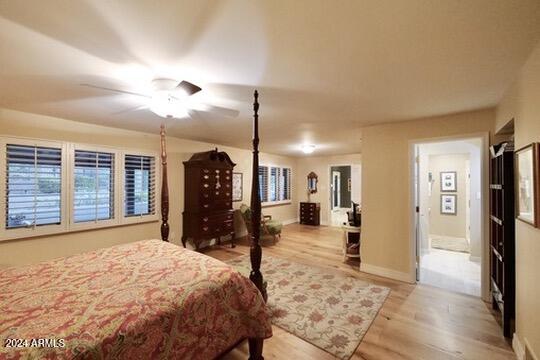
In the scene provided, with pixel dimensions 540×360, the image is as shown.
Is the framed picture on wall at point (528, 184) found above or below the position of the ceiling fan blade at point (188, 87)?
below

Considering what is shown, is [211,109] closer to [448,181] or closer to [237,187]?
[237,187]

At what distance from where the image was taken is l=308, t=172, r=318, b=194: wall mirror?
7.86 m

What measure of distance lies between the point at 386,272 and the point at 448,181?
3544 mm

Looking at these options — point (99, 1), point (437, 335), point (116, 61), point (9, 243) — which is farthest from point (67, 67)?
point (437, 335)

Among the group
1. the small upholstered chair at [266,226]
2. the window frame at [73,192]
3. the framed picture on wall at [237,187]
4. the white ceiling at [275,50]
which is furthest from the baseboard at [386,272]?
the window frame at [73,192]

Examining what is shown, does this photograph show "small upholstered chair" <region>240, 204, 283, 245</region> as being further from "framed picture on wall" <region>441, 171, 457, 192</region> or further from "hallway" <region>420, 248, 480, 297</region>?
"framed picture on wall" <region>441, 171, 457, 192</region>

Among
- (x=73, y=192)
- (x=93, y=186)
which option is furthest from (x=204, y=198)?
(x=73, y=192)

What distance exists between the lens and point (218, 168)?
491cm

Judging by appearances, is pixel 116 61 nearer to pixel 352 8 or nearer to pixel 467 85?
pixel 352 8

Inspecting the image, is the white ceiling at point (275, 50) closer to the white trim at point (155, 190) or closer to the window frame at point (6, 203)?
the window frame at point (6, 203)

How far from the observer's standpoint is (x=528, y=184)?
171 centimetres

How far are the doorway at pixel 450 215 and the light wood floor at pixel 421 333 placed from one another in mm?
508

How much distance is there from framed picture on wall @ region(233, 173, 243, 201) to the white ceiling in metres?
3.31

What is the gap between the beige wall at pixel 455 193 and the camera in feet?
17.7
